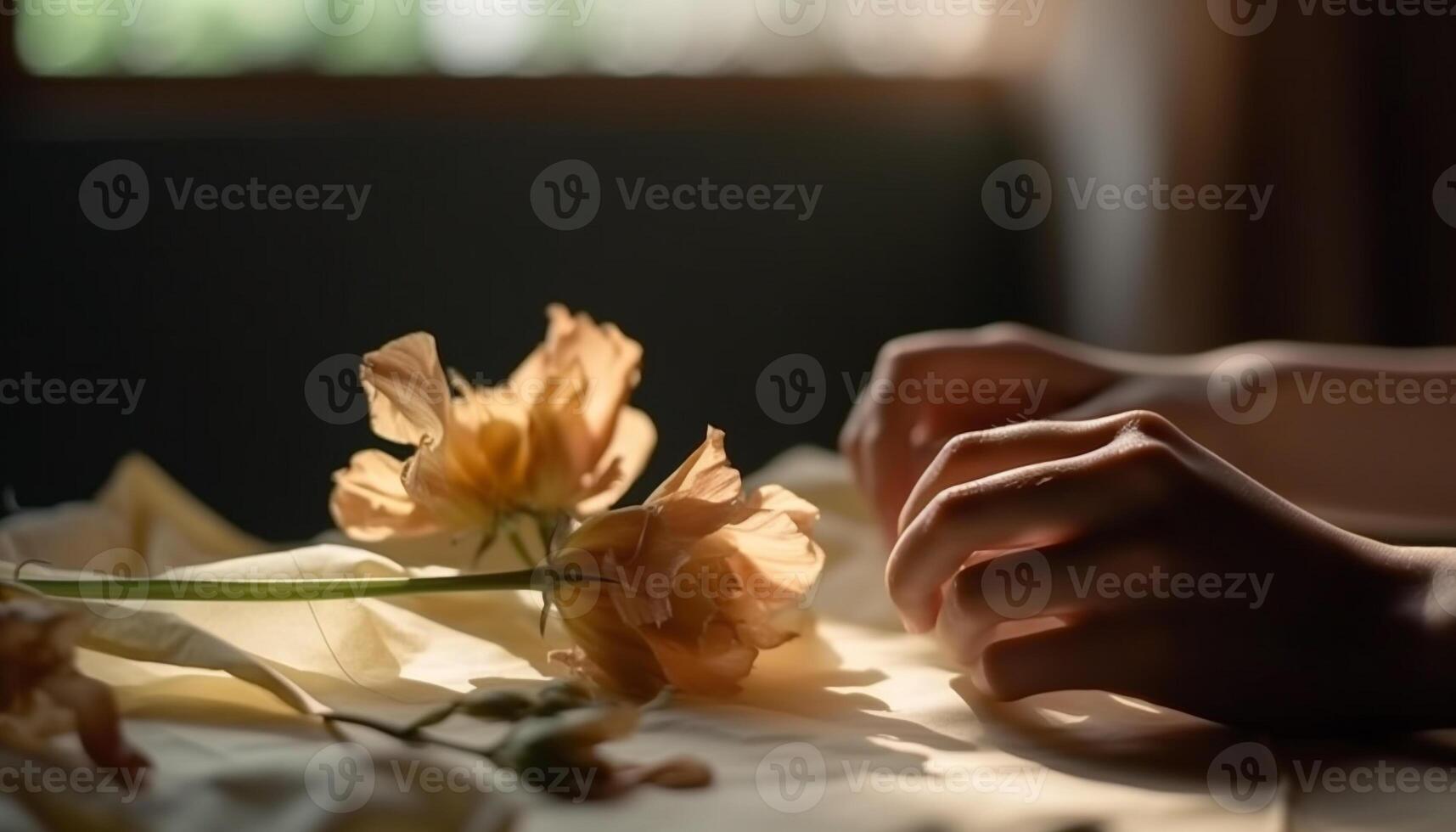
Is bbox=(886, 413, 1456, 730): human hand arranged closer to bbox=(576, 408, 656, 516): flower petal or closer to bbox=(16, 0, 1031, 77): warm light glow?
bbox=(576, 408, 656, 516): flower petal

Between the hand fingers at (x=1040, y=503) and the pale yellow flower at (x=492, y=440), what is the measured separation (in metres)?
0.20

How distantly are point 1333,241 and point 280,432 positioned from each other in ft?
5.19

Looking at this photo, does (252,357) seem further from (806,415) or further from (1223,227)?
(1223,227)

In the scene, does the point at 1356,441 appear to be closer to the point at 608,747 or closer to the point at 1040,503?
the point at 1040,503

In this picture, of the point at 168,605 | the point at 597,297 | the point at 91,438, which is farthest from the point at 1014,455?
the point at 91,438

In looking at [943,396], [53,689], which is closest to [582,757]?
[53,689]

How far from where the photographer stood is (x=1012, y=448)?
588 millimetres

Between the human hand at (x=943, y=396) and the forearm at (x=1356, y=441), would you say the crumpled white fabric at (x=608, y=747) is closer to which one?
the human hand at (x=943, y=396)

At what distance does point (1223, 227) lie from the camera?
1929mm

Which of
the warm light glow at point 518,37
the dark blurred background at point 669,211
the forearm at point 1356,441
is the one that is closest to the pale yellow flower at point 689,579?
the forearm at point 1356,441

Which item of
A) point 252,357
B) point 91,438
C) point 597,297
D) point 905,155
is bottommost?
point 91,438

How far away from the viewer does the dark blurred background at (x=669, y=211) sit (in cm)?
182

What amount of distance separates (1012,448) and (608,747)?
23cm

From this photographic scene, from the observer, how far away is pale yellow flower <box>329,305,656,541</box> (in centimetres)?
58
